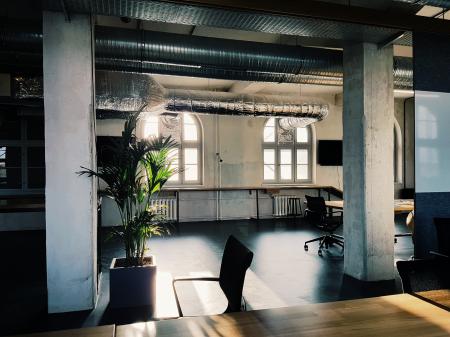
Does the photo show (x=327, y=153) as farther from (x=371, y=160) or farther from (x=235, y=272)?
(x=235, y=272)

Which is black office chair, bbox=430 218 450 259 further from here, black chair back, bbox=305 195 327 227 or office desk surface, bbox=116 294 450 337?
black chair back, bbox=305 195 327 227

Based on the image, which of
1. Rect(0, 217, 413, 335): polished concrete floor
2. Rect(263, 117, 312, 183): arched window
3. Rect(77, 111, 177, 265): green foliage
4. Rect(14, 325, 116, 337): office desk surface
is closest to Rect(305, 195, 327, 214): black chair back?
Rect(0, 217, 413, 335): polished concrete floor

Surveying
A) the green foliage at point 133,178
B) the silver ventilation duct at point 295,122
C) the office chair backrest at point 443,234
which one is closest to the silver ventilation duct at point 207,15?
the green foliage at point 133,178

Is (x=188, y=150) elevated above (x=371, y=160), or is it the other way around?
(x=188, y=150)

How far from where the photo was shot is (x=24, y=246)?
5809 mm

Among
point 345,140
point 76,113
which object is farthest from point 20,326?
point 345,140

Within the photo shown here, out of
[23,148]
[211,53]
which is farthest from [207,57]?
[23,148]

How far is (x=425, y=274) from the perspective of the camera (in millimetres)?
1735

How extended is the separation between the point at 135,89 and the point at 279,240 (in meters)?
3.62

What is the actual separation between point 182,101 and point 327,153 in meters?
4.65

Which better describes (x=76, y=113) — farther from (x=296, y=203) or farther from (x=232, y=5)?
(x=296, y=203)

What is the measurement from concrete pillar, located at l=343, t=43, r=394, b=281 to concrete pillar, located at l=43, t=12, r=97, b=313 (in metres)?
2.97

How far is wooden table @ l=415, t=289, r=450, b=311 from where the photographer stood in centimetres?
148

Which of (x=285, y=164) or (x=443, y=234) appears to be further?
(x=285, y=164)
